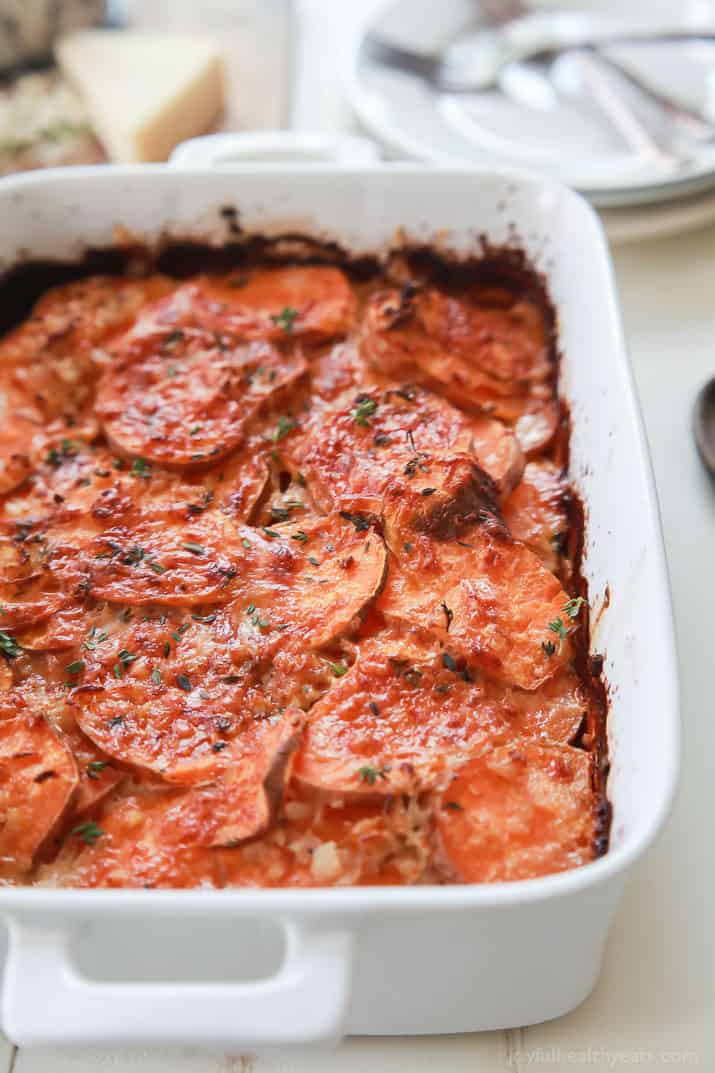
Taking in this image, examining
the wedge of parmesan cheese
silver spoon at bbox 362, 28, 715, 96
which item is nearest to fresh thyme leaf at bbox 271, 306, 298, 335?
the wedge of parmesan cheese

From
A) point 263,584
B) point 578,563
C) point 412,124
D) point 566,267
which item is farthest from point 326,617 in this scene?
point 412,124

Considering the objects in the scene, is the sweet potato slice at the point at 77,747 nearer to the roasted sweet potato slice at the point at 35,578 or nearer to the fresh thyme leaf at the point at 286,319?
the roasted sweet potato slice at the point at 35,578

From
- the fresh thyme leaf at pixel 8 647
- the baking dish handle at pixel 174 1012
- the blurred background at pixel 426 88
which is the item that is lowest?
the fresh thyme leaf at pixel 8 647

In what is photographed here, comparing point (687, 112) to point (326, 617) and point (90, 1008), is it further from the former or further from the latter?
point (90, 1008)

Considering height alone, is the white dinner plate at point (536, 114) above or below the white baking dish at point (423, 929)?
above

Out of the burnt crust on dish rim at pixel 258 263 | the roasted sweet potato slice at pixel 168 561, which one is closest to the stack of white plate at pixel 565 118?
the burnt crust on dish rim at pixel 258 263

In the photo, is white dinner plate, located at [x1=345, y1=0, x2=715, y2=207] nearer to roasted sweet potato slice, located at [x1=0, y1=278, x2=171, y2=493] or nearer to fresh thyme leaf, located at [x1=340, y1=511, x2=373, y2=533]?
roasted sweet potato slice, located at [x1=0, y1=278, x2=171, y2=493]
